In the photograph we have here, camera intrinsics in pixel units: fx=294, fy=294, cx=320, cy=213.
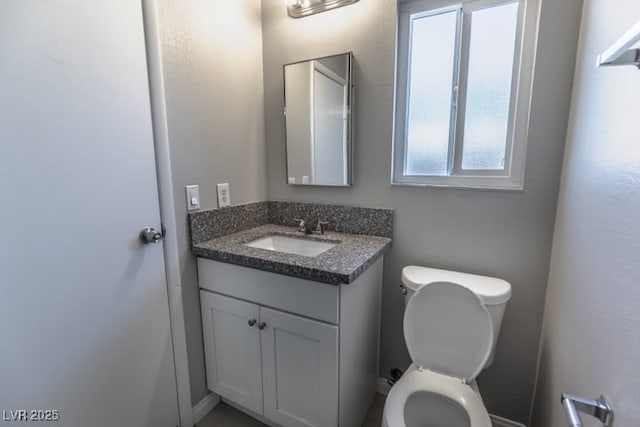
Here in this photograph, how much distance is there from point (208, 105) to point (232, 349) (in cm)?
119

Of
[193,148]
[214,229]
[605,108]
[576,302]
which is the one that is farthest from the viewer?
[214,229]

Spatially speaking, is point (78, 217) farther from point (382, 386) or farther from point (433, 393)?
point (382, 386)

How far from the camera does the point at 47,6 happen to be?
2.92 ft

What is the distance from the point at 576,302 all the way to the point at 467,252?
50 cm

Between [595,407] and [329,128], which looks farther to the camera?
[329,128]

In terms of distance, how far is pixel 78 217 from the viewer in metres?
1.00

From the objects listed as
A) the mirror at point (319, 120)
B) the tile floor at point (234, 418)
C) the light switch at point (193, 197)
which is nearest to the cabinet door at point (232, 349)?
the tile floor at point (234, 418)

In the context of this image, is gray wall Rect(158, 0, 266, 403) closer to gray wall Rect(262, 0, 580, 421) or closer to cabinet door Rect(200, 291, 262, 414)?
cabinet door Rect(200, 291, 262, 414)

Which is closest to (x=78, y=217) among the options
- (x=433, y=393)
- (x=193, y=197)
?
(x=193, y=197)

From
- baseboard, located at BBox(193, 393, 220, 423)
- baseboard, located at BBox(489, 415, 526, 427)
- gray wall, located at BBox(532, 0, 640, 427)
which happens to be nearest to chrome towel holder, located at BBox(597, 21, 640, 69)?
gray wall, located at BBox(532, 0, 640, 427)

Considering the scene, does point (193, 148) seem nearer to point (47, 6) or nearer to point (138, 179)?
point (138, 179)

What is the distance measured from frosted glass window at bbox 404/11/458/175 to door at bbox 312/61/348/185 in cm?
34

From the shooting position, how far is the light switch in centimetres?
137

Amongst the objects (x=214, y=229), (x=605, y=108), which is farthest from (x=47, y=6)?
(x=605, y=108)
